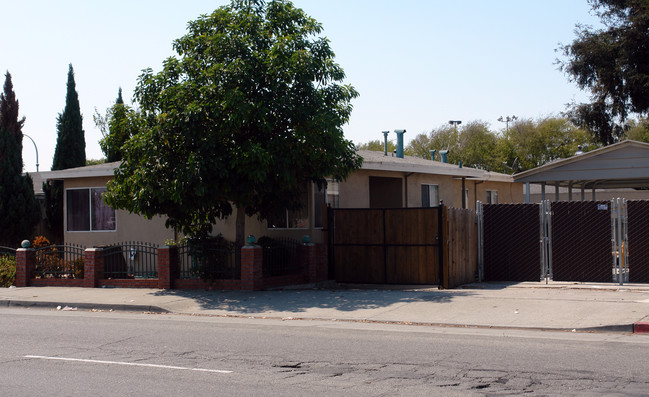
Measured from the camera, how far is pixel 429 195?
2534 centimetres

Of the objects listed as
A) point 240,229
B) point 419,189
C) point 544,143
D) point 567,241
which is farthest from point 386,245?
point 544,143

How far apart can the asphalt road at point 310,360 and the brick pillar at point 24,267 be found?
777 cm

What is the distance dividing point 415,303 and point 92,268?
927cm

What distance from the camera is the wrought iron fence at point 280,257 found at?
18.0 m

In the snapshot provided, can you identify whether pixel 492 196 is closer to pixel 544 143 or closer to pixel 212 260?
pixel 212 260

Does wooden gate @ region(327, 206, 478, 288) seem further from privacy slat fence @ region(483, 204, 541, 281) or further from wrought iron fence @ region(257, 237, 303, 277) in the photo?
wrought iron fence @ region(257, 237, 303, 277)

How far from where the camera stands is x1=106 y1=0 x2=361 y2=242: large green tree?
15.8 meters

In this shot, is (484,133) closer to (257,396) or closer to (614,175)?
(614,175)

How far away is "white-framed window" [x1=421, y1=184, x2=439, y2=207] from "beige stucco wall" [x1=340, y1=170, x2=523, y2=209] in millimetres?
164

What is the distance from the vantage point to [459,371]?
8.12 metres

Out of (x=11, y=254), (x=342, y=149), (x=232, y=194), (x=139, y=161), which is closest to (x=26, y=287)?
(x=11, y=254)

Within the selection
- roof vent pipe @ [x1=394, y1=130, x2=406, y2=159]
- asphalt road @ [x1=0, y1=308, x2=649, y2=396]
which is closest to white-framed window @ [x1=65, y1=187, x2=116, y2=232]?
asphalt road @ [x1=0, y1=308, x2=649, y2=396]

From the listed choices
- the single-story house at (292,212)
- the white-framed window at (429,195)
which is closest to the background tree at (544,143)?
the white-framed window at (429,195)

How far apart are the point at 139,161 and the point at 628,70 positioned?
883 inches
